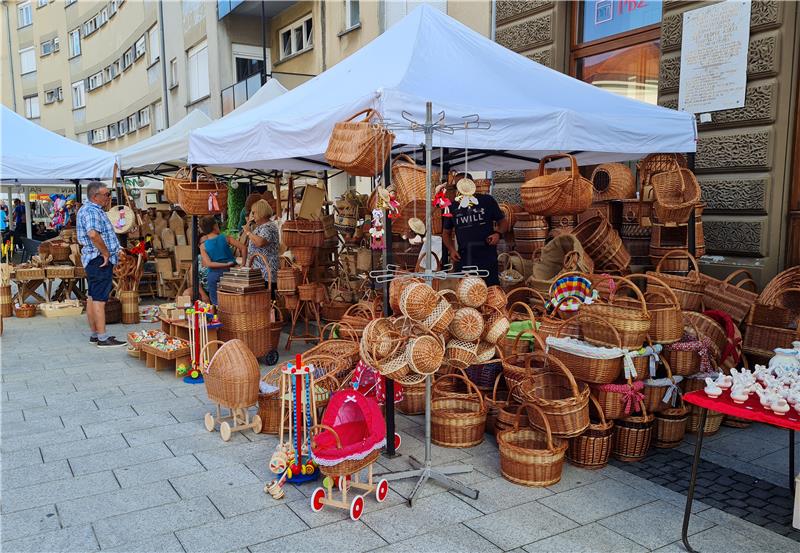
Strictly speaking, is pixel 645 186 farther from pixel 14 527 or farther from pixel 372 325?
pixel 14 527

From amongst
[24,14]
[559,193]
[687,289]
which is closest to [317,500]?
[559,193]

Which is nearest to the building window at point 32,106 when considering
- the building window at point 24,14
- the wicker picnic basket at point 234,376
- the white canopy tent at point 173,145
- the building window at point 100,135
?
the building window at point 24,14

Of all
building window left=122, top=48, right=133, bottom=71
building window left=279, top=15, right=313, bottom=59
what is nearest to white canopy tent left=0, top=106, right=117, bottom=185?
building window left=279, top=15, right=313, bottom=59

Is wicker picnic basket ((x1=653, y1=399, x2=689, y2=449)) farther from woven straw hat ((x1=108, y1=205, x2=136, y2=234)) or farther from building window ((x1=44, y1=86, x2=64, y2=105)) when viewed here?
building window ((x1=44, y1=86, x2=64, y2=105))

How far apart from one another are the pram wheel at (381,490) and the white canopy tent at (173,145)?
17.6ft

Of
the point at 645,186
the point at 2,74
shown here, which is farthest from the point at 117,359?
the point at 2,74

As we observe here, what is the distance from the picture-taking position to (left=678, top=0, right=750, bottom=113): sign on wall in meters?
5.62

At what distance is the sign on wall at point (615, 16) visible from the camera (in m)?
6.67

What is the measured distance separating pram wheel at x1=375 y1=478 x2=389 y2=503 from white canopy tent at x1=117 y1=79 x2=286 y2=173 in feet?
17.6

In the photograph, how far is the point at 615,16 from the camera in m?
7.03

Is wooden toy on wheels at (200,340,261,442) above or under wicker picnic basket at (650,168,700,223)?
under

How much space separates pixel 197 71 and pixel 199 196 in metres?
13.5

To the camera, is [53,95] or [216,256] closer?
[216,256]

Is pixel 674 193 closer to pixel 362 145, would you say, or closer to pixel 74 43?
pixel 362 145
